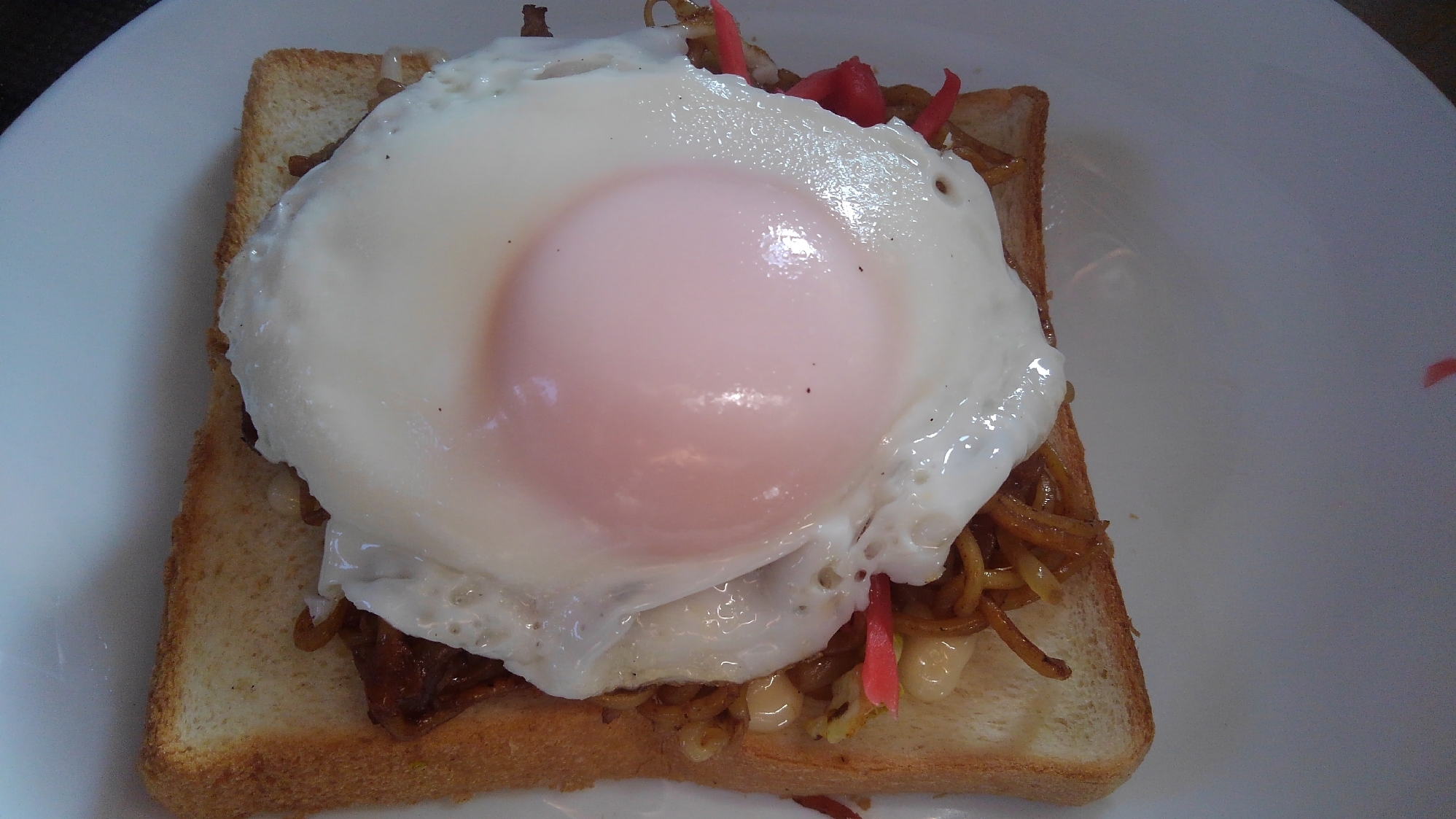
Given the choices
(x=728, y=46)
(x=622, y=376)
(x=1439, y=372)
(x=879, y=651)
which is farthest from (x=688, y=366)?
(x=1439, y=372)

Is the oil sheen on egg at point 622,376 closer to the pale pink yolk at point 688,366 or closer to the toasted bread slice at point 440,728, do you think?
the pale pink yolk at point 688,366

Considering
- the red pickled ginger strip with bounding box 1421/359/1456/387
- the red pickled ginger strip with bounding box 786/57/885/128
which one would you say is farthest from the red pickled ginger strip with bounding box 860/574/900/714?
the red pickled ginger strip with bounding box 1421/359/1456/387

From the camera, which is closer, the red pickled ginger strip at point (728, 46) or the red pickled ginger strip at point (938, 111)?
the red pickled ginger strip at point (728, 46)

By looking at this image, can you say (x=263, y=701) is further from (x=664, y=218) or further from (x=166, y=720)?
(x=664, y=218)

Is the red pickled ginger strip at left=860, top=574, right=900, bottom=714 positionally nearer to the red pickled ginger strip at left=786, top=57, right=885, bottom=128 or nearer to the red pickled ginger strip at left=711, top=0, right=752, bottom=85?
the red pickled ginger strip at left=786, top=57, right=885, bottom=128

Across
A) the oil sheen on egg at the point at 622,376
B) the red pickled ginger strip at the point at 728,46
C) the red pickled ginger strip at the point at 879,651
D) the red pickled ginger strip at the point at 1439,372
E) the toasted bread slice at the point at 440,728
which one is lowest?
the toasted bread slice at the point at 440,728

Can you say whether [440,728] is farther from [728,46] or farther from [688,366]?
[728,46]

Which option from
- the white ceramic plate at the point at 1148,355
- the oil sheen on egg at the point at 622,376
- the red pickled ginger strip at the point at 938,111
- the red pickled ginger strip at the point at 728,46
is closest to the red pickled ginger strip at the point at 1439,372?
the white ceramic plate at the point at 1148,355
